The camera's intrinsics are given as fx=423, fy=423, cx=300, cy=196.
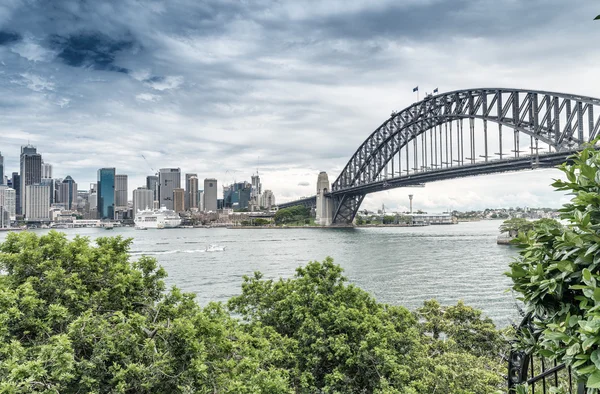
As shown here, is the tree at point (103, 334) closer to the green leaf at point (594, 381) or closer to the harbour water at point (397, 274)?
the green leaf at point (594, 381)

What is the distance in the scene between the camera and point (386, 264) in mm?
39875

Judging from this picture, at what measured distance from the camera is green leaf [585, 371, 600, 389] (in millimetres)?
1971

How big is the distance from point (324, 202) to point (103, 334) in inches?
4685

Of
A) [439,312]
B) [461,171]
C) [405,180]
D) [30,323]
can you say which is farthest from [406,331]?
[405,180]

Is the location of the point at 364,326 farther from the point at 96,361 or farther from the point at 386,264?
the point at 386,264

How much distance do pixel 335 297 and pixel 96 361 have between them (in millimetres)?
5378

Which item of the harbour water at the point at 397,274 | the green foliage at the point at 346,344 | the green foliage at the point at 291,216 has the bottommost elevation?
the harbour water at the point at 397,274

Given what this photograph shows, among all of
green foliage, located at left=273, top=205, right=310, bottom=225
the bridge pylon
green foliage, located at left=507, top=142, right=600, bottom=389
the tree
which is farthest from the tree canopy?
green foliage, located at left=273, top=205, right=310, bottom=225

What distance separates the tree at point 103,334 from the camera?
223 inches

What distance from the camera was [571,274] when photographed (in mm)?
2582

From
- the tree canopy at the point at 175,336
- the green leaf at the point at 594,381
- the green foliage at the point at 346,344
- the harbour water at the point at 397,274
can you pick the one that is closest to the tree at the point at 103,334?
the tree canopy at the point at 175,336

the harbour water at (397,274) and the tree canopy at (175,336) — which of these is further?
the harbour water at (397,274)

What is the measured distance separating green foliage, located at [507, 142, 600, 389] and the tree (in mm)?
4910

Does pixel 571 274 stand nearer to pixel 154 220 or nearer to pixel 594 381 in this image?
pixel 594 381
